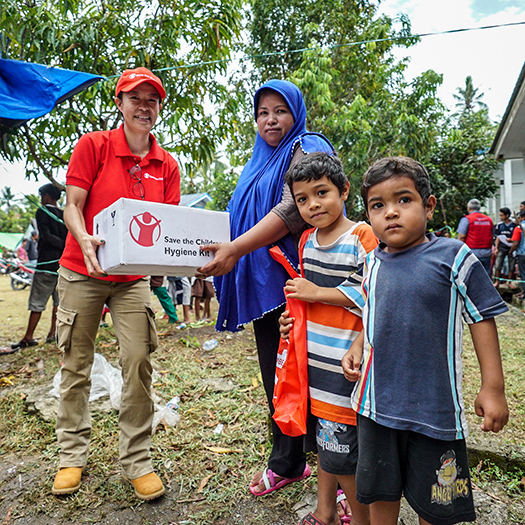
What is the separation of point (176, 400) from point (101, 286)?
1436mm

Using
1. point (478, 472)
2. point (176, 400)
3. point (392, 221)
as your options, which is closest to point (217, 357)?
point (176, 400)

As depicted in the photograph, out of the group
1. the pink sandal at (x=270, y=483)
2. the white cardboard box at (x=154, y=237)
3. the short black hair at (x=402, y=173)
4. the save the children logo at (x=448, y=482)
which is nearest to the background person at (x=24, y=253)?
the white cardboard box at (x=154, y=237)

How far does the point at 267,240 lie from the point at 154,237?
47cm

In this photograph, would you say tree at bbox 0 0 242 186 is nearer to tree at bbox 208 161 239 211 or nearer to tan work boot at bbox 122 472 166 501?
tan work boot at bbox 122 472 166 501

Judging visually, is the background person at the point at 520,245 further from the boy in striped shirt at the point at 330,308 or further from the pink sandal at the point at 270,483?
the boy in striped shirt at the point at 330,308

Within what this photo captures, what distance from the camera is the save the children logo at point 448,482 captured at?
45.9 inches

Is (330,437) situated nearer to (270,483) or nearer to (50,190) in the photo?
(270,483)

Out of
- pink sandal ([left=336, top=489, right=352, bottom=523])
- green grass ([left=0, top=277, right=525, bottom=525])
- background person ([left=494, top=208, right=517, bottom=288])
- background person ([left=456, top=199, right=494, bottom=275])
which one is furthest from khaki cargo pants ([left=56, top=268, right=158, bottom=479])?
background person ([left=494, top=208, right=517, bottom=288])

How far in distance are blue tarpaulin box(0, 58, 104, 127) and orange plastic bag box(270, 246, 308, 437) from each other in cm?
322

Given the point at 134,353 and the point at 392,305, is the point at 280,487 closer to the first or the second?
the point at 134,353

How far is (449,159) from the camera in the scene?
13.6 meters

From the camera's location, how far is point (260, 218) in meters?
1.83

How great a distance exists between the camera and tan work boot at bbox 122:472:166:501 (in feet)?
6.44

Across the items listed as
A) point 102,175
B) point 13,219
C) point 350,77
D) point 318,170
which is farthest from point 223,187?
point 13,219
